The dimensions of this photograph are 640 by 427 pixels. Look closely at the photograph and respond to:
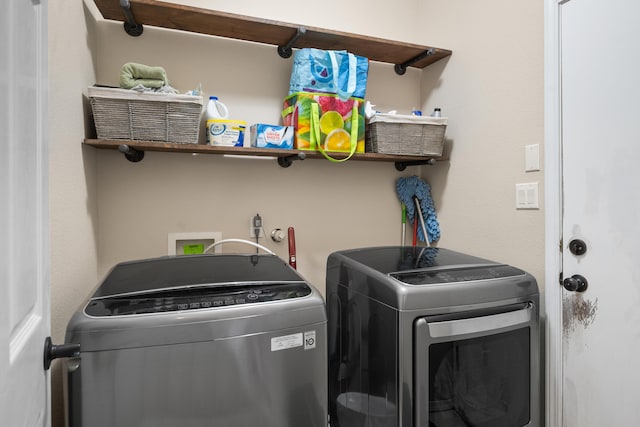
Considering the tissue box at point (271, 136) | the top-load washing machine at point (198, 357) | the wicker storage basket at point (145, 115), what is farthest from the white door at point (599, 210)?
the wicker storage basket at point (145, 115)

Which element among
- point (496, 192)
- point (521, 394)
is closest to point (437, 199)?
point (496, 192)

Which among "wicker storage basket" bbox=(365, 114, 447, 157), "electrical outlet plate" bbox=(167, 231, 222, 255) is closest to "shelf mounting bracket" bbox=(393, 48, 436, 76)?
"wicker storage basket" bbox=(365, 114, 447, 157)

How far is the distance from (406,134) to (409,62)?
0.53m

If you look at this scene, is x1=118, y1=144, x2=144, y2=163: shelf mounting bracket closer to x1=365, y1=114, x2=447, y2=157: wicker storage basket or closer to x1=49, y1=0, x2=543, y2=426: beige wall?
x1=49, y1=0, x2=543, y2=426: beige wall

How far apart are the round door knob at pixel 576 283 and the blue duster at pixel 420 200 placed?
2.37ft

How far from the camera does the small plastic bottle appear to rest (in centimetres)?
162

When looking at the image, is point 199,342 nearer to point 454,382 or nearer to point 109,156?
point 454,382

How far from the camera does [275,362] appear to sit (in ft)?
3.24

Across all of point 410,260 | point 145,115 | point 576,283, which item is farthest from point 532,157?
point 145,115

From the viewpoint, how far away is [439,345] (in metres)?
1.18

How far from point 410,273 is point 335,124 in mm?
802

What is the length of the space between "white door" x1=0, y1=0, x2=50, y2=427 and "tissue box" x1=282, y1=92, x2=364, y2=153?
107 centimetres

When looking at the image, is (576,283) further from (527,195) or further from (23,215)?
(23,215)

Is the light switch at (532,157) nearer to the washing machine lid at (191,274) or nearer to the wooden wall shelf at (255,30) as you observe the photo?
the wooden wall shelf at (255,30)
